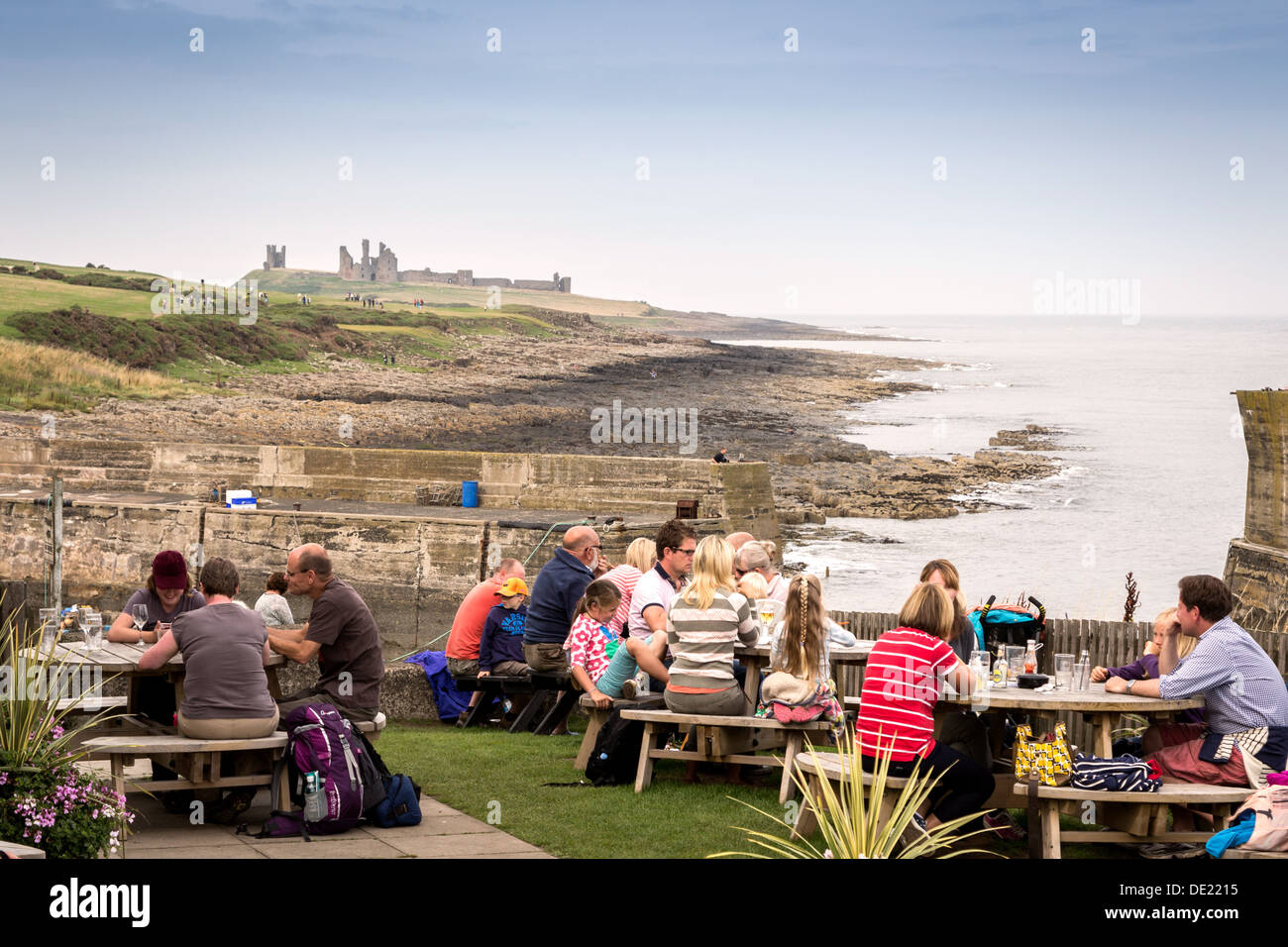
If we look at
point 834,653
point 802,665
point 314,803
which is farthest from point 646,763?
point 314,803

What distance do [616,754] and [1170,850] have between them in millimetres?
3110

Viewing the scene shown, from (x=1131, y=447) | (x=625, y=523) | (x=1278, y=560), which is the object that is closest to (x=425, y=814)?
(x=625, y=523)

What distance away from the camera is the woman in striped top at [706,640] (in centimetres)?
766

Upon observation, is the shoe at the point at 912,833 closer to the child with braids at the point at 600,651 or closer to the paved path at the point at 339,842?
the paved path at the point at 339,842

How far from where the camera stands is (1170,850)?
6500mm

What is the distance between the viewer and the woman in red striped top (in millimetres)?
6051

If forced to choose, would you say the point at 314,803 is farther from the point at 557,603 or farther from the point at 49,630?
the point at 557,603

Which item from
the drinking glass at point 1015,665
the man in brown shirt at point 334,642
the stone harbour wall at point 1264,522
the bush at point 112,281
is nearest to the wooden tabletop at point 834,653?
the drinking glass at point 1015,665

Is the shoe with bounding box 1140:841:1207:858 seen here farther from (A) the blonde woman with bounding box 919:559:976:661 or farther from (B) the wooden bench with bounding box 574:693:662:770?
(B) the wooden bench with bounding box 574:693:662:770
